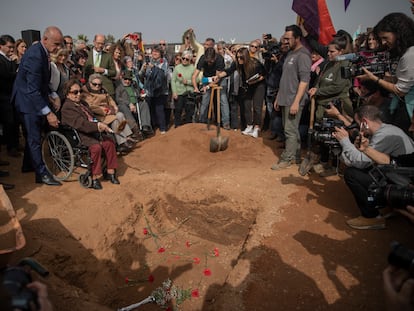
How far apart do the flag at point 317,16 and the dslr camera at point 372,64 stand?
157 centimetres

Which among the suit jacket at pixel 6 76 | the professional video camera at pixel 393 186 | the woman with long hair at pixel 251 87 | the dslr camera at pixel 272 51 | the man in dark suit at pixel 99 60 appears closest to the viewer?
the professional video camera at pixel 393 186

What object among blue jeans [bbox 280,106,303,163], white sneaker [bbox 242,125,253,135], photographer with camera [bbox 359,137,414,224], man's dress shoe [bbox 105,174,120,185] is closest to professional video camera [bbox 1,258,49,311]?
photographer with camera [bbox 359,137,414,224]

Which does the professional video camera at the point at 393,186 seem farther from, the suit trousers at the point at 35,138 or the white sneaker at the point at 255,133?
the white sneaker at the point at 255,133

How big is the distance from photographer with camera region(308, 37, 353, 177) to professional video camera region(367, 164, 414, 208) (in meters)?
2.09

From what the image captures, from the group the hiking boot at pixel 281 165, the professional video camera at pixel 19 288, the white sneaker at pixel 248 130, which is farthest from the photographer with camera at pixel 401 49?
the professional video camera at pixel 19 288

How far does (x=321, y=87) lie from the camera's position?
4949 mm

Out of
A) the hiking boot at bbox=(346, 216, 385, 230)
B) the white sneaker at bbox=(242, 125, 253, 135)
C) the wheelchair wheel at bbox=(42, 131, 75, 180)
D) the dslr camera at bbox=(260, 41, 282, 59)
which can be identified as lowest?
the hiking boot at bbox=(346, 216, 385, 230)

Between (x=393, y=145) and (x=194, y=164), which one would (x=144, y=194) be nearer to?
(x=194, y=164)

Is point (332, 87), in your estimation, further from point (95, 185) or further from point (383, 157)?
point (95, 185)

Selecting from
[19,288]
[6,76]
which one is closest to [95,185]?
[6,76]

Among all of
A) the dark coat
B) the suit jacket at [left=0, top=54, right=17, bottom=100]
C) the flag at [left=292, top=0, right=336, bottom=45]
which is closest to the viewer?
the dark coat

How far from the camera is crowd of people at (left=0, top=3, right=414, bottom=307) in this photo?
11.3 feet

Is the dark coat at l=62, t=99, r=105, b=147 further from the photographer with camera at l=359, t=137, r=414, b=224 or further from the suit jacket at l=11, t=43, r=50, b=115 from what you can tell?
the photographer with camera at l=359, t=137, r=414, b=224

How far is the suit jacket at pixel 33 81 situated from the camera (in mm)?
4051
